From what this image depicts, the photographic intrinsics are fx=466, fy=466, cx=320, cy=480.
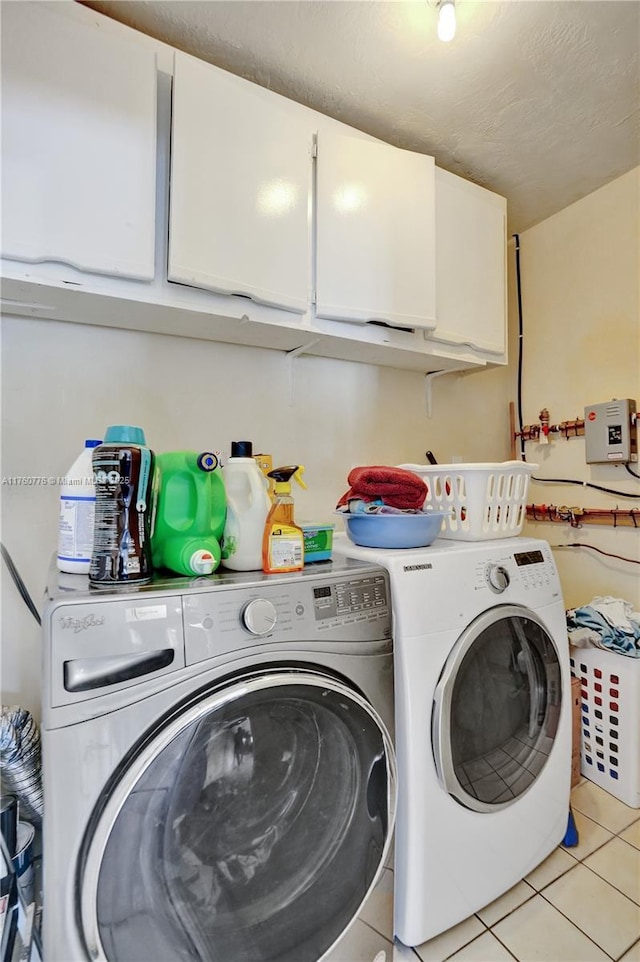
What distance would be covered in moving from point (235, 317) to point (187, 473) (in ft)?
1.92

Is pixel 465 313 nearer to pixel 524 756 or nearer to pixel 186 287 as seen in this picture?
pixel 186 287

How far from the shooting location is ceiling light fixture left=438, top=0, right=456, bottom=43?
1.18 metres

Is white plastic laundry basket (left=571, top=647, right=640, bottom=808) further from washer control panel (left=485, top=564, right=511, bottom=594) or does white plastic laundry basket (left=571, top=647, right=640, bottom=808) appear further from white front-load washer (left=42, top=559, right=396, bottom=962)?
white front-load washer (left=42, top=559, right=396, bottom=962)

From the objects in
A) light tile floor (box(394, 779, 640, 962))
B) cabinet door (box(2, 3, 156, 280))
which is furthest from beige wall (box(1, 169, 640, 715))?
light tile floor (box(394, 779, 640, 962))

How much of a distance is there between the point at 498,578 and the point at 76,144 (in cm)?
154

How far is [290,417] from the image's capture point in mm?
1824

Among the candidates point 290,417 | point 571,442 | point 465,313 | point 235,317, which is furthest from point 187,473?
point 571,442

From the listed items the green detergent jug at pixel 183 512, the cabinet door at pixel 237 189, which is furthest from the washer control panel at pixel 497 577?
the cabinet door at pixel 237 189

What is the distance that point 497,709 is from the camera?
49.9 inches

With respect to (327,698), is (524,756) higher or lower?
lower

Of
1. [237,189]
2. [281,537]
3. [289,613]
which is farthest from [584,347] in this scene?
[289,613]

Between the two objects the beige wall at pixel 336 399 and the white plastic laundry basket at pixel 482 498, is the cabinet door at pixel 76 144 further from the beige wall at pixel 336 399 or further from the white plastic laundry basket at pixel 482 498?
the white plastic laundry basket at pixel 482 498

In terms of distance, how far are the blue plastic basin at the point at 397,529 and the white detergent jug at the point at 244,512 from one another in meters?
0.33

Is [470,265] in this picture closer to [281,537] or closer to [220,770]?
[281,537]
